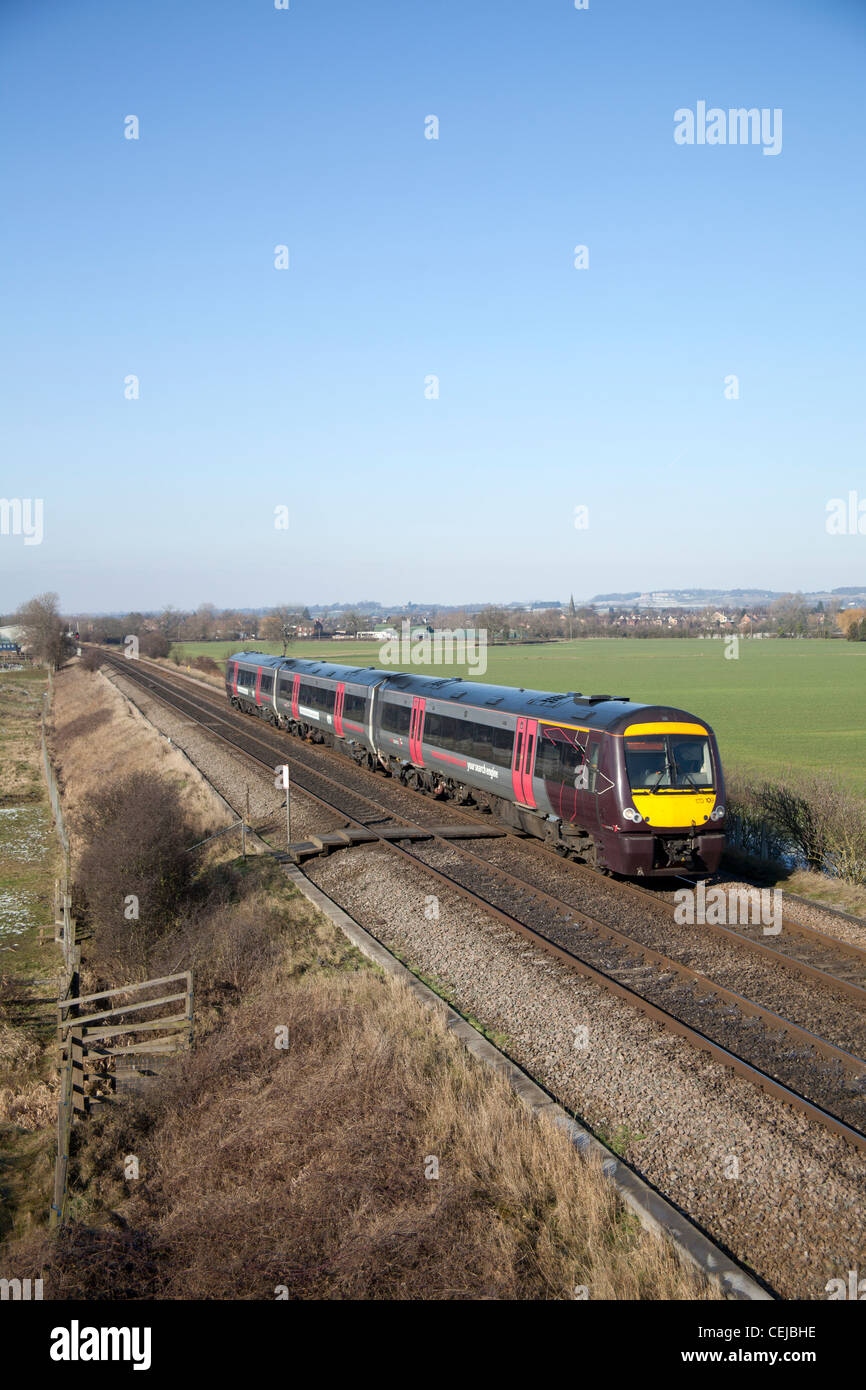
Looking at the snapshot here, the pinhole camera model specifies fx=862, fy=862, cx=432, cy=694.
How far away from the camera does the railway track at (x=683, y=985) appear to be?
845cm

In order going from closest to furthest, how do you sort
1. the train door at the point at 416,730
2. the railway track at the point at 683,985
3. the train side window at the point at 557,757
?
the railway track at the point at 683,985, the train side window at the point at 557,757, the train door at the point at 416,730

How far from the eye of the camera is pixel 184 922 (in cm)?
1542

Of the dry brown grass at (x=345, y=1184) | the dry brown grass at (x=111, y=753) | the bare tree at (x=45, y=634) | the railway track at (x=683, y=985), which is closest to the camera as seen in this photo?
the dry brown grass at (x=345, y=1184)

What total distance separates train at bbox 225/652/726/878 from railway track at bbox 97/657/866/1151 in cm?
99

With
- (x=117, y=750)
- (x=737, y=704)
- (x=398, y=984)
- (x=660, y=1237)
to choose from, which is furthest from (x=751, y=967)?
(x=737, y=704)

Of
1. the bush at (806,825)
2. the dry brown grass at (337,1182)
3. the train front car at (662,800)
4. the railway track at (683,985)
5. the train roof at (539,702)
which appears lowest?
the dry brown grass at (337,1182)

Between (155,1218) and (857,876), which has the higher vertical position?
(857,876)

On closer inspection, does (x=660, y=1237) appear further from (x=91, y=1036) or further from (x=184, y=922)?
(x=184, y=922)

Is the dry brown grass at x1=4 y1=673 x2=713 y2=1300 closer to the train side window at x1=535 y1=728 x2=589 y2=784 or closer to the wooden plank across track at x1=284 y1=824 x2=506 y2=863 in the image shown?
the train side window at x1=535 y1=728 x2=589 y2=784

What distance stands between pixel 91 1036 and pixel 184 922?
430cm

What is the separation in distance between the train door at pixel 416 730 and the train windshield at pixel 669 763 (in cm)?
994

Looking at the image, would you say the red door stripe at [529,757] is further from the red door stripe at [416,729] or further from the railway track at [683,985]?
the red door stripe at [416,729]

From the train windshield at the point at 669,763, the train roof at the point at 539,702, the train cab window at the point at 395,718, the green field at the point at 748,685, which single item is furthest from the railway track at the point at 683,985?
the green field at the point at 748,685

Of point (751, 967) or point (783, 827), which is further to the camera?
point (783, 827)
